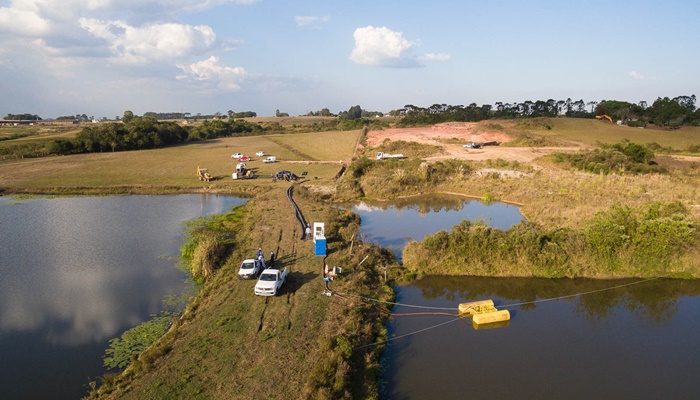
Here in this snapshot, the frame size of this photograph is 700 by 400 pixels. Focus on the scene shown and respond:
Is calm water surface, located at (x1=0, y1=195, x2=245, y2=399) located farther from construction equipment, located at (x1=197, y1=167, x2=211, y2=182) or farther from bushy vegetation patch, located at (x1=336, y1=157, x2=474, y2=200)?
bushy vegetation patch, located at (x1=336, y1=157, x2=474, y2=200)

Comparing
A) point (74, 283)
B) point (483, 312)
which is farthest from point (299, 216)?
point (483, 312)

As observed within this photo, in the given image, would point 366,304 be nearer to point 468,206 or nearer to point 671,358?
point 671,358

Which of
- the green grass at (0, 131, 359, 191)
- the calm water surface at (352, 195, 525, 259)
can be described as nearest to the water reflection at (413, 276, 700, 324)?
the calm water surface at (352, 195, 525, 259)

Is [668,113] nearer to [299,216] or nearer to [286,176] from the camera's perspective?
[286,176]

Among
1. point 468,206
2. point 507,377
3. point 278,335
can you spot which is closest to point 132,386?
point 278,335

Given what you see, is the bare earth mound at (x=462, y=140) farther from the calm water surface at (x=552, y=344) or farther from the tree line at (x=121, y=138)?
the tree line at (x=121, y=138)
